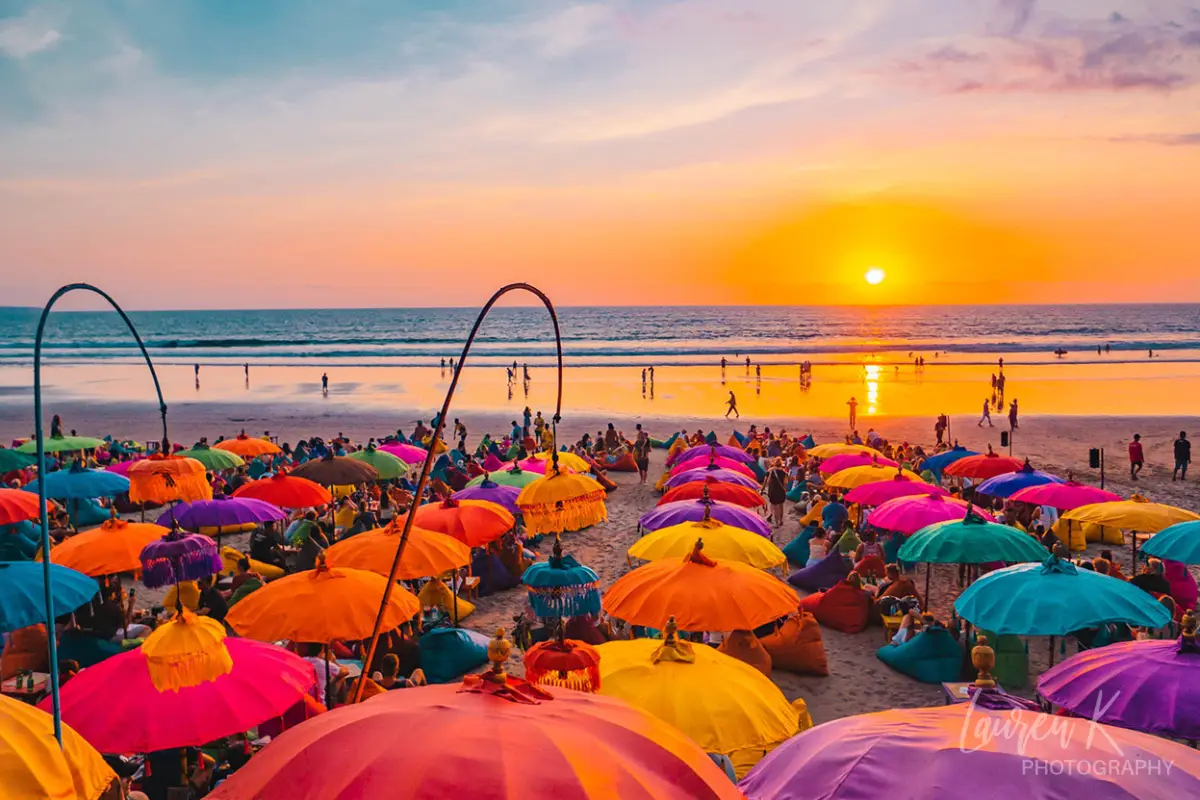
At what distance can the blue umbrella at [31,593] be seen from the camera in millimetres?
7312

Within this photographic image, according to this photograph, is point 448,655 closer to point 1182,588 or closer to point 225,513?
point 225,513

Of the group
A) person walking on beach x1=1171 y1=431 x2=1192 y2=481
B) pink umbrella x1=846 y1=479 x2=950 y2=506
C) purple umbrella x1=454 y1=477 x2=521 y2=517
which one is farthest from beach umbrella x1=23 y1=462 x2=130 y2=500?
person walking on beach x1=1171 y1=431 x2=1192 y2=481

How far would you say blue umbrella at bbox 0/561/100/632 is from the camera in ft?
24.0

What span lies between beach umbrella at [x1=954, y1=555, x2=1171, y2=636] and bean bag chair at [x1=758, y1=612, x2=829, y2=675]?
245cm

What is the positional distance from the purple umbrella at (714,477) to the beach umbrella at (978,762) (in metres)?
9.88

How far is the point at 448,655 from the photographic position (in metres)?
9.96

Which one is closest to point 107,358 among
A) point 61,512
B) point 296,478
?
point 61,512

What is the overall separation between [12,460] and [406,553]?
41.8 feet

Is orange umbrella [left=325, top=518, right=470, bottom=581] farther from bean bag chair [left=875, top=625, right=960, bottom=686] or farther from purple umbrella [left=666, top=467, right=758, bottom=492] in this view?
bean bag chair [left=875, top=625, right=960, bottom=686]

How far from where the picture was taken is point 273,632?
713 centimetres

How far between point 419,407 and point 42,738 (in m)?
34.4

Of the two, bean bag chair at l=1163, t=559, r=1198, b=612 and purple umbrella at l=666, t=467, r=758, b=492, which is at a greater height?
purple umbrella at l=666, t=467, r=758, b=492

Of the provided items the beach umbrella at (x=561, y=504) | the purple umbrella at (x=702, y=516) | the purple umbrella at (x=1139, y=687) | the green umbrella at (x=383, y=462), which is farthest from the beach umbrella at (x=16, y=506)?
the purple umbrella at (x=1139, y=687)

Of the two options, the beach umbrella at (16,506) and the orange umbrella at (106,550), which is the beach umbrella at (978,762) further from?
the beach umbrella at (16,506)
